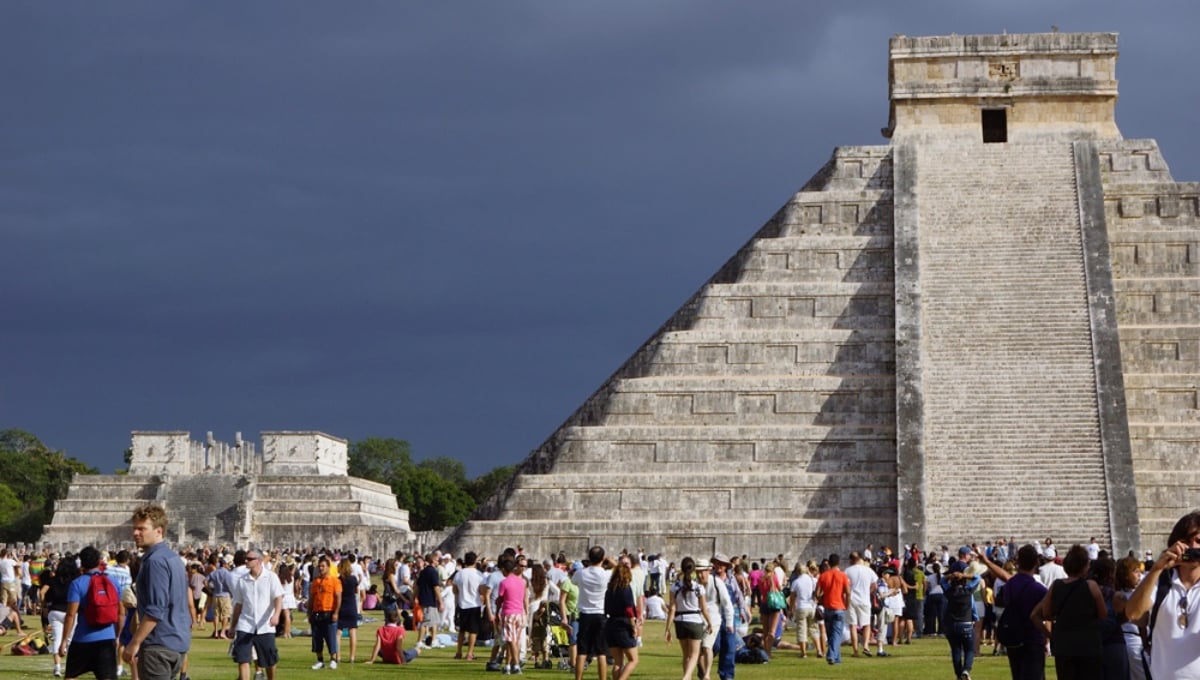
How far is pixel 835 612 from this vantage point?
20562 millimetres

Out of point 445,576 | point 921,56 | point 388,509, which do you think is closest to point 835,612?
point 445,576

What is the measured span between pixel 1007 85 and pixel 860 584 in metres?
23.4

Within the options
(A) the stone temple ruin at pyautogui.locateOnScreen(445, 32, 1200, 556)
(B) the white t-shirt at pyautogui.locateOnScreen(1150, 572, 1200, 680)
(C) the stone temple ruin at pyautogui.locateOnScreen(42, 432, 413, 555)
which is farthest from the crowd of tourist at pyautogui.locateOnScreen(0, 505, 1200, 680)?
(C) the stone temple ruin at pyautogui.locateOnScreen(42, 432, 413, 555)

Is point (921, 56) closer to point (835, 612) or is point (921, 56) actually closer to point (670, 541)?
point (670, 541)

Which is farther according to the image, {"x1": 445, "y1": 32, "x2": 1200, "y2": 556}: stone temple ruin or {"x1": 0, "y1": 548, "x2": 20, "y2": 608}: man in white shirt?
{"x1": 445, "y1": 32, "x2": 1200, "y2": 556}: stone temple ruin

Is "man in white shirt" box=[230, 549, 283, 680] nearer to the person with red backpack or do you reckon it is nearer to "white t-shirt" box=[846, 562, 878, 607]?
the person with red backpack

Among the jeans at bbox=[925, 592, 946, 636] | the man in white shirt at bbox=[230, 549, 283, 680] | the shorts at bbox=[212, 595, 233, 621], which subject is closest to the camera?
the man in white shirt at bbox=[230, 549, 283, 680]

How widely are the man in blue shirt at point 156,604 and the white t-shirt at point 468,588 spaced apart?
11.5 metres

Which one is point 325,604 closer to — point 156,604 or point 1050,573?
point 1050,573

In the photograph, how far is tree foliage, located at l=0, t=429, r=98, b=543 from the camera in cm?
9075

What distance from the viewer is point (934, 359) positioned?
37.6 metres

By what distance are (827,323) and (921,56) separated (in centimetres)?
811

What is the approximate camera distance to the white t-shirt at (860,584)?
21891 millimetres

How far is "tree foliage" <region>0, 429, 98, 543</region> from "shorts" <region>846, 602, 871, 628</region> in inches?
2803
